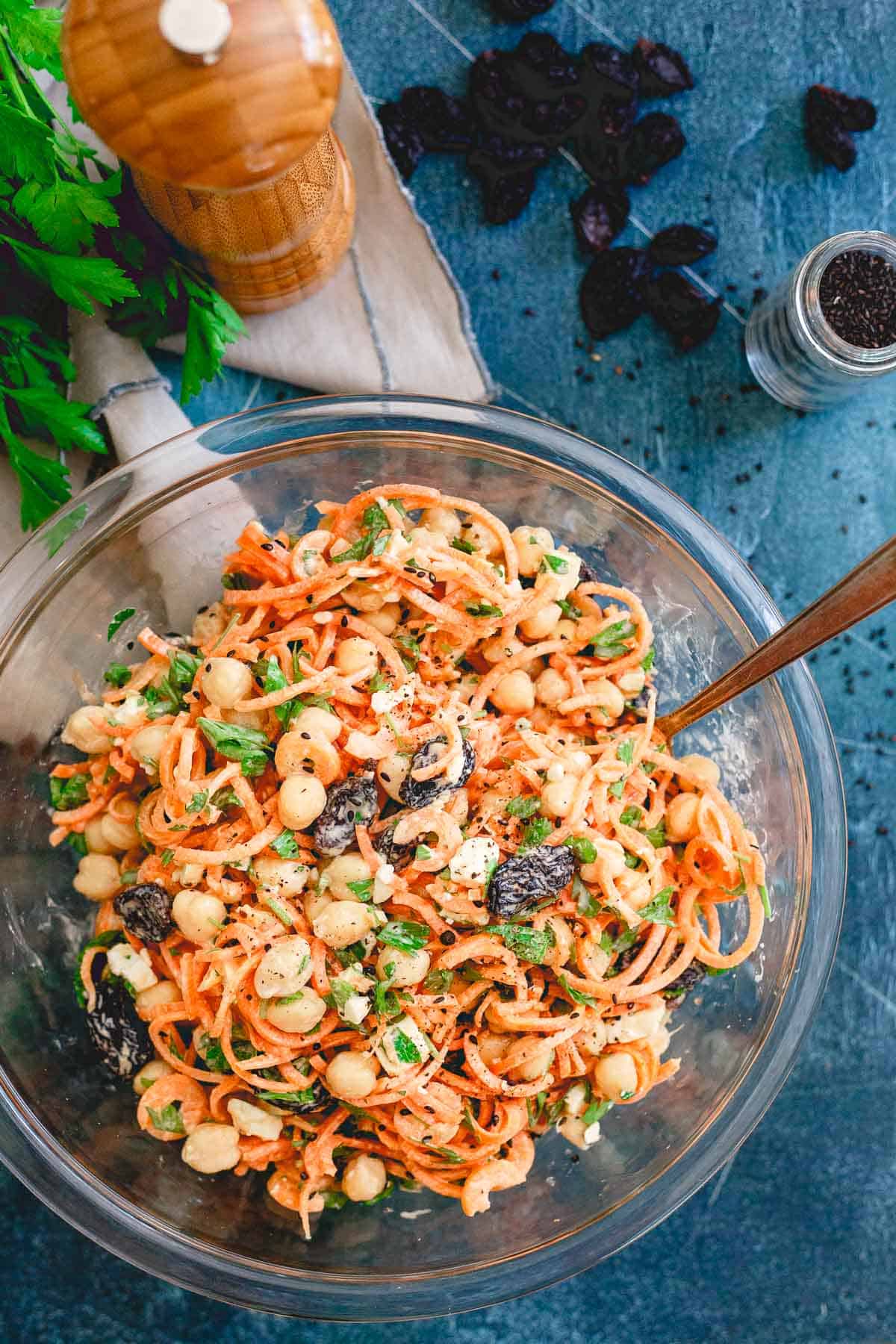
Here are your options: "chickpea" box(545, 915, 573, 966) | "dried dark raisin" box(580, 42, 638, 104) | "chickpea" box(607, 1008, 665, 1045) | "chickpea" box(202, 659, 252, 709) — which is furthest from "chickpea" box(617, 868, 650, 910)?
"dried dark raisin" box(580, 42, 638, 104)

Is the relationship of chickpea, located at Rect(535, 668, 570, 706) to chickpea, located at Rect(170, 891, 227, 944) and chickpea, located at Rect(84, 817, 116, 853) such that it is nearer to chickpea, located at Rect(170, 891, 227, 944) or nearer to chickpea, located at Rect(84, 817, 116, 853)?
chickpea, located at Rect(170, 891, 227, 944)

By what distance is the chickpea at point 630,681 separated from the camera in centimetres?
219

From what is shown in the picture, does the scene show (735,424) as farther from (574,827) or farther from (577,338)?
(574,827)

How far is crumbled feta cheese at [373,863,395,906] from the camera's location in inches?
75.6

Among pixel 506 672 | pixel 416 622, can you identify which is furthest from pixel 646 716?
pixel 416 622

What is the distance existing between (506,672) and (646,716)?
34cm

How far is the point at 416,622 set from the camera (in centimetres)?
211

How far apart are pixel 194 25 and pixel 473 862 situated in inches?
57.0

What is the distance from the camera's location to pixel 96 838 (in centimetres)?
221

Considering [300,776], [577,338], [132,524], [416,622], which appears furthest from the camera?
[577,338]

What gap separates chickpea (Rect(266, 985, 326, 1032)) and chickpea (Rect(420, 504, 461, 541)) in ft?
3.14

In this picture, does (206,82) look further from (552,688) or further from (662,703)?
(662,703)

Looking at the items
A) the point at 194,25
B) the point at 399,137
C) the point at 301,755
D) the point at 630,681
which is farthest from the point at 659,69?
the point at 301,755

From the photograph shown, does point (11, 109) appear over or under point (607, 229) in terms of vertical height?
over
